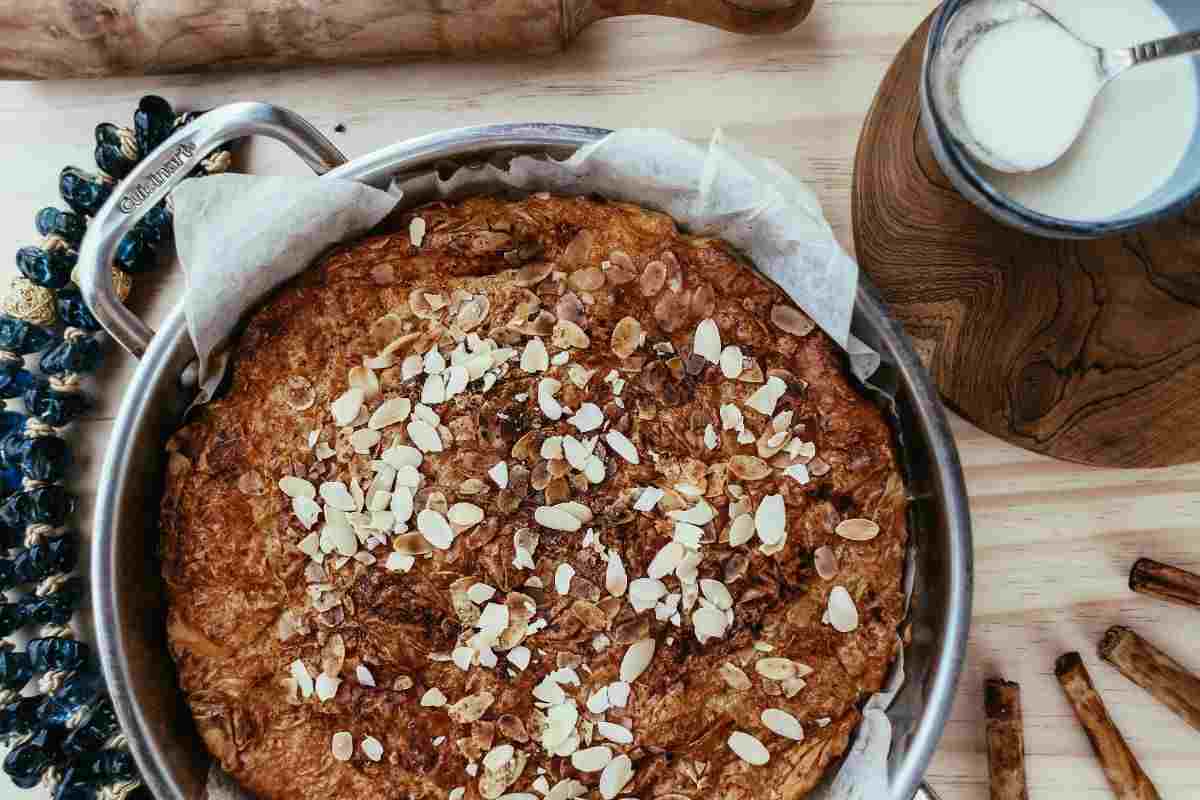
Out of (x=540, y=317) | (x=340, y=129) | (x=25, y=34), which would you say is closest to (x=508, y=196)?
(x=540, y=317)

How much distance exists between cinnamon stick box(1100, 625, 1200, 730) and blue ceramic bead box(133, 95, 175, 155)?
1933 mm

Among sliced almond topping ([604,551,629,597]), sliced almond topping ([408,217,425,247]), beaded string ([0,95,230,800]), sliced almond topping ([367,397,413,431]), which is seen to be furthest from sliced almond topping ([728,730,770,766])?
beaded string ([0,95,230,800])

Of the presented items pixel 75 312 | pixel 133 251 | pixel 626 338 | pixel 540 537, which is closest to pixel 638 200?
pixel 626 338

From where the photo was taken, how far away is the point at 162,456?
1677 mm

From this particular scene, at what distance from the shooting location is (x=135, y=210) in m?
1.54

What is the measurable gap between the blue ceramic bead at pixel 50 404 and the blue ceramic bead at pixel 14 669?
41cm

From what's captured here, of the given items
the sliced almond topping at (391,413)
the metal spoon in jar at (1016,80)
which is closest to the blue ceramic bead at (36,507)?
the sliced almond topping at (391,413)

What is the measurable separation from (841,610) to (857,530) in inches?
4.9

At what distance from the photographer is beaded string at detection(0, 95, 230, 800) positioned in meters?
1.82

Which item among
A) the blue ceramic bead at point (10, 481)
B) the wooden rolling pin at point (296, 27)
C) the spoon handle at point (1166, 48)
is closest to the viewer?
the spoon handle at point (1166, 48)

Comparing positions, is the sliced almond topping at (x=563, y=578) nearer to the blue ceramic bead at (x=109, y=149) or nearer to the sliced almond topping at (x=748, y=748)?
the sliced almond topping at (x=748, y=748)

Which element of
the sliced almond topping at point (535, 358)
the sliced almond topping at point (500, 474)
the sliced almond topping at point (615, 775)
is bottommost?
the sliced almond topping at point (615, 775)

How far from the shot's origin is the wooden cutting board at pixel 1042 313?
1728mm

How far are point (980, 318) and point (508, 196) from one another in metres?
0.82
